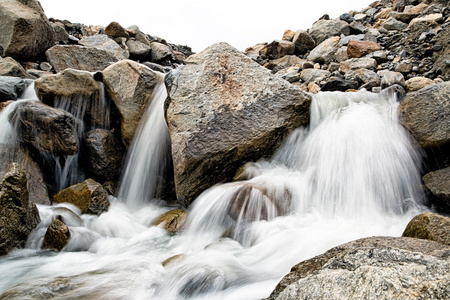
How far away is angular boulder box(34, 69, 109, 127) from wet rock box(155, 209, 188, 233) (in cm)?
308

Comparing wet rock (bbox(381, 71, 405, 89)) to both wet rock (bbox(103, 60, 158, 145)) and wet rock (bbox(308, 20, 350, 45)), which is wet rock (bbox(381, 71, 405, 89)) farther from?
wet rock (bbox(308, 20, 350, 45))

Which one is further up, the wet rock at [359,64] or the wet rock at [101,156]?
the wet rock at [359,64]

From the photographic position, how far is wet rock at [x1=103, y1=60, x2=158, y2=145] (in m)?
6.72

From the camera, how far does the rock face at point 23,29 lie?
32.1 ft

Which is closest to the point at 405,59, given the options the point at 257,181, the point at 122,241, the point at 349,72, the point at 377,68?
the point at 377,68

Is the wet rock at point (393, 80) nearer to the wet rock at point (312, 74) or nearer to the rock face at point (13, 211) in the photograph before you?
the wet rock at point (312, 74)

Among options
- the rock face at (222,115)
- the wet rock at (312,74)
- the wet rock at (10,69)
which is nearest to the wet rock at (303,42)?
the wet rock at (312,74)

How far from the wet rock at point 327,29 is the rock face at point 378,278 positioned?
47.4ft

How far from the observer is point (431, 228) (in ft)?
8.95

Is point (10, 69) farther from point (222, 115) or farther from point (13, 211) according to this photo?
point (222, 115)

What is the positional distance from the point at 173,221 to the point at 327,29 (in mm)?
13731

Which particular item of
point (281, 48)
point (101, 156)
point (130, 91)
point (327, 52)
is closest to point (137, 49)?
point (281, 48)

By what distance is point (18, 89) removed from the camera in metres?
6.94

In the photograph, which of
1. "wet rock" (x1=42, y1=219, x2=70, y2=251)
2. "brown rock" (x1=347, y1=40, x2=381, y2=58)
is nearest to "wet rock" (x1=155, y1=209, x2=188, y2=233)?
"wet rock" (x1=42, y1=219, x2=70, y2=251)
